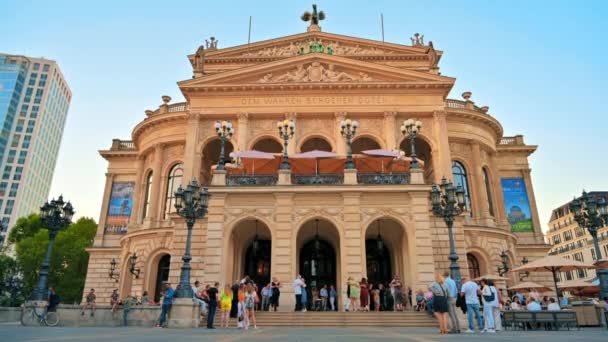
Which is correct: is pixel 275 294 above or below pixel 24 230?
below

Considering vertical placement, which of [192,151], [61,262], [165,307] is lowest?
[165,307]

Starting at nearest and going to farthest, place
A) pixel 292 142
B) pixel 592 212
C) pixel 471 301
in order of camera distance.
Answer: pixel 471 301, pixel 592 212, pixel 292 142

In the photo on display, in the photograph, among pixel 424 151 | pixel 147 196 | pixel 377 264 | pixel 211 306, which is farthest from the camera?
pixel 147 196

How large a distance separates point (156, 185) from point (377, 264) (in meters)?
17.3

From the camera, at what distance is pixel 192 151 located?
91.4 ft

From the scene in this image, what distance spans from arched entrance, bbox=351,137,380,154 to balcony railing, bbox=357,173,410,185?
9374mm

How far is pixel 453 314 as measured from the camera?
1155 cm

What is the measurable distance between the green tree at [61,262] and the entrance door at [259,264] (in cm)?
2625

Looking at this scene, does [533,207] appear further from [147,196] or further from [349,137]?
[147,196]

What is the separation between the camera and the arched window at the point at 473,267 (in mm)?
27984

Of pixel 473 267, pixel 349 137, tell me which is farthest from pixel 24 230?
pixel 473 267

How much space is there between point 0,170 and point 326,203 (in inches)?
3739

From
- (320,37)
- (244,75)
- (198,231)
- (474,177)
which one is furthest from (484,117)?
(198,231)

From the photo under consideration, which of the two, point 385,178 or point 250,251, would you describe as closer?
point 385,178
